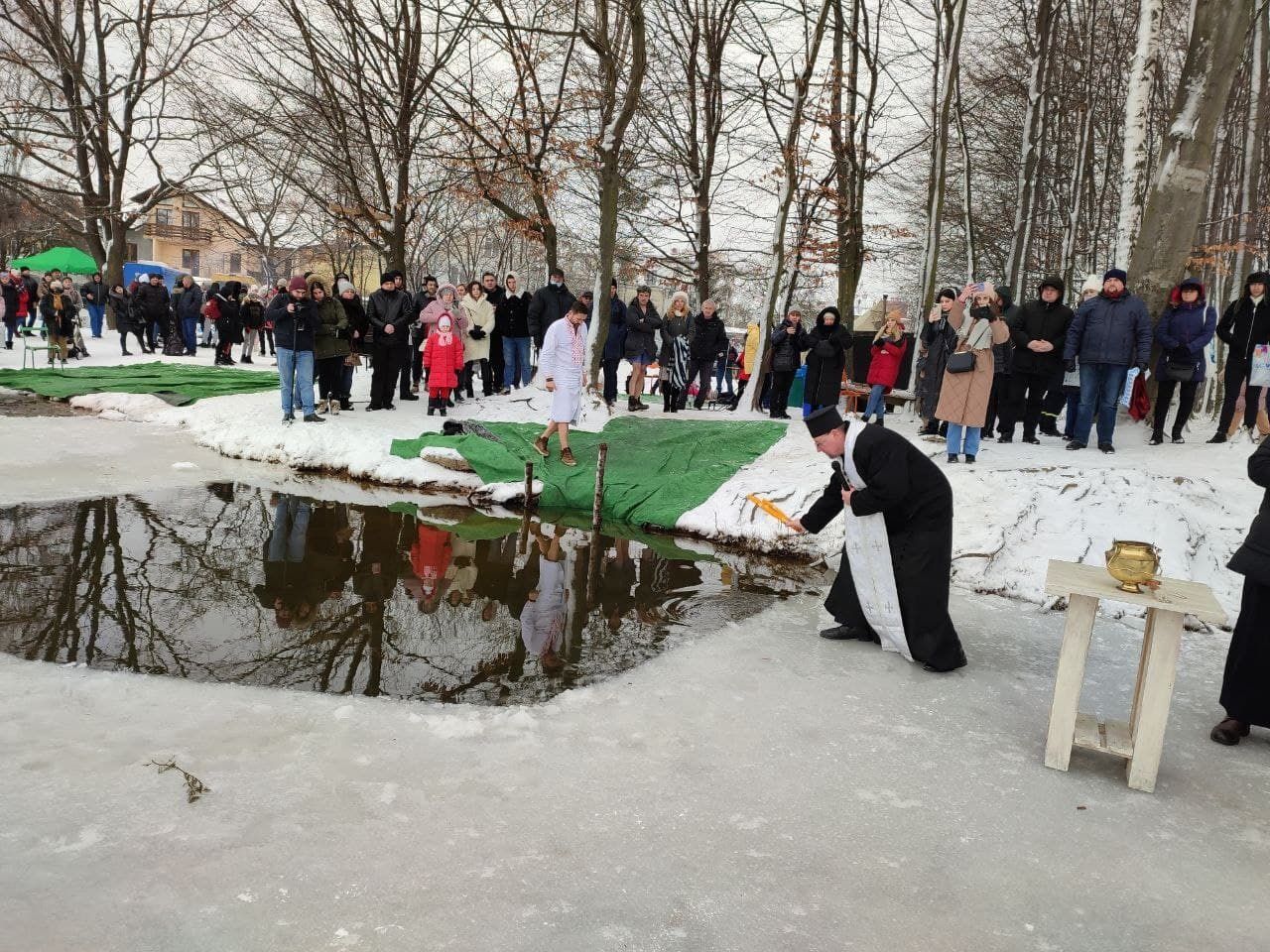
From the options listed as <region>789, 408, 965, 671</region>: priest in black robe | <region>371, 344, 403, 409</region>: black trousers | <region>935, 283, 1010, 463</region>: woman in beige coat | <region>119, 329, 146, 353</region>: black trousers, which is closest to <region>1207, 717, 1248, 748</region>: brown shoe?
<region>789, 408, 965, 671</region>: priest in black robe

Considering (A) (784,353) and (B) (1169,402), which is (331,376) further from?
(B) (1169,402)

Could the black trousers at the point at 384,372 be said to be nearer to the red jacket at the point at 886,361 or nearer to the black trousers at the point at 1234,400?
the red jacket at the point at 886,361

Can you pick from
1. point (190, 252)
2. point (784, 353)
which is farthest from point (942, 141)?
point (190, 252)

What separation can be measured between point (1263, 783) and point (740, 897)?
257 centimetres

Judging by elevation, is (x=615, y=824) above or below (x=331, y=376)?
below

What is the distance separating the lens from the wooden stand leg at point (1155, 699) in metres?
3.62

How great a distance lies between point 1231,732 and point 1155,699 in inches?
36.9

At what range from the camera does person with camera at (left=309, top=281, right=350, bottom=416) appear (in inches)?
443

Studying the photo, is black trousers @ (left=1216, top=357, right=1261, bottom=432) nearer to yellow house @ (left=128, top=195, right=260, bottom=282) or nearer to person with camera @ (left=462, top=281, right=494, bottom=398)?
person with camera @ (left=462, top=281, right=494, bottom=398)

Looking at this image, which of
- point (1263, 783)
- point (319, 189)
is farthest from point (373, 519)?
point (319, 189)

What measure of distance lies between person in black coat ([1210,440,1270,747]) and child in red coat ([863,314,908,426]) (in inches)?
293

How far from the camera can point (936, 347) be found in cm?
1009

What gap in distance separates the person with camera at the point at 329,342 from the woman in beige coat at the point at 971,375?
7.38 m

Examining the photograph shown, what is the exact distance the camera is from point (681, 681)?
468cm
